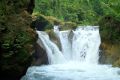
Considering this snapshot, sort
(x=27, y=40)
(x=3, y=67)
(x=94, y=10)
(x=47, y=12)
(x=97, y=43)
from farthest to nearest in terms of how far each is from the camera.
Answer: (x=94, y=10) < (x=47, y=12) < (x=97, y=43) < (x=27, y=40) < (x=3, y=67)

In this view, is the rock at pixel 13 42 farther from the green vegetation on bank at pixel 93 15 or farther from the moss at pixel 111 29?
the moss at pixel 111 29

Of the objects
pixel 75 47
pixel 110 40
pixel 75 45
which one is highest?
pixel 110 40

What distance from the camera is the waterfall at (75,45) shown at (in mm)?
26712

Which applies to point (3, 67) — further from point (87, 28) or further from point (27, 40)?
point (87, 28)

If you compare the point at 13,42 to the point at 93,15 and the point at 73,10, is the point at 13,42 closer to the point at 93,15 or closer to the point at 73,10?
the point at 73,10

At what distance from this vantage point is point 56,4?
5019cm

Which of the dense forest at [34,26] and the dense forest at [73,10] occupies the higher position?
the dense forest at [34,26]

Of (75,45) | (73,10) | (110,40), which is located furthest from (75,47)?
(73,10)

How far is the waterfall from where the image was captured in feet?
87.6

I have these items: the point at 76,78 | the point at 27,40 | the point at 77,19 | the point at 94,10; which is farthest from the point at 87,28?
the point at 94,10

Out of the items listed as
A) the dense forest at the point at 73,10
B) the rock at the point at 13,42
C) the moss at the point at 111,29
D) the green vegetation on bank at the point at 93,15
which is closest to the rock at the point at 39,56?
the green vegetation on bank at the point at 93,15

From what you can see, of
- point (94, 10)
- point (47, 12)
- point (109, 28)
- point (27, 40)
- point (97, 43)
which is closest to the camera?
point (27, 40)

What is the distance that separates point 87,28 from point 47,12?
17.8 metres

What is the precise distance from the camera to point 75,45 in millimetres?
29359
